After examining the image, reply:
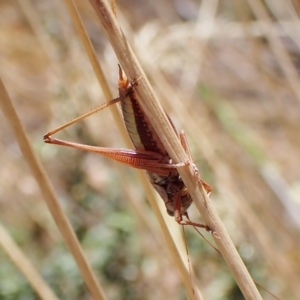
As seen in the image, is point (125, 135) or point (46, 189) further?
point (125, 135)

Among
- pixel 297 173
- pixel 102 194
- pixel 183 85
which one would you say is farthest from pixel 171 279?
pixel 297 173

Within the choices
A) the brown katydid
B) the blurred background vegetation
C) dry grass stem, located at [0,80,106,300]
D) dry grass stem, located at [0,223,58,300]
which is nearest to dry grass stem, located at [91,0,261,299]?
the brown katydid

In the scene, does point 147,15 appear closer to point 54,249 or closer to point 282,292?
point 54,249

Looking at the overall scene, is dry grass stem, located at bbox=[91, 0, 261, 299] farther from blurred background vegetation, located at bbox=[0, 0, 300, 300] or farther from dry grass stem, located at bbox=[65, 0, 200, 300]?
blurred background vegetation, located at bbox=[0, 0, 300, 300]

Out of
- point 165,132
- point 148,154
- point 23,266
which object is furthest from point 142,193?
point 165,132

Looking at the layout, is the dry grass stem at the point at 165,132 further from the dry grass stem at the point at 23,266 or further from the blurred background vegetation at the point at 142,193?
the blurred background vegetation at the point at 142,193

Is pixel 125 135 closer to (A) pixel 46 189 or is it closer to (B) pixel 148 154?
(B) pixel 148 154

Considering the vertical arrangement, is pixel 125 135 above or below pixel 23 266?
above

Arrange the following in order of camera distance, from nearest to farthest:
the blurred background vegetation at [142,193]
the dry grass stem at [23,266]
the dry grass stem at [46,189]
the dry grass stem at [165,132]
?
the dry grass stem at [165,132] → the dry grass stem at [46,189] → the dry grass stem at [23,266] → the blurred background vegetation at [142,193]

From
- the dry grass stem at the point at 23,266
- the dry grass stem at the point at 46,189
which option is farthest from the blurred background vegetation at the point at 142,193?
the dry grass stem at the point at 46,189
